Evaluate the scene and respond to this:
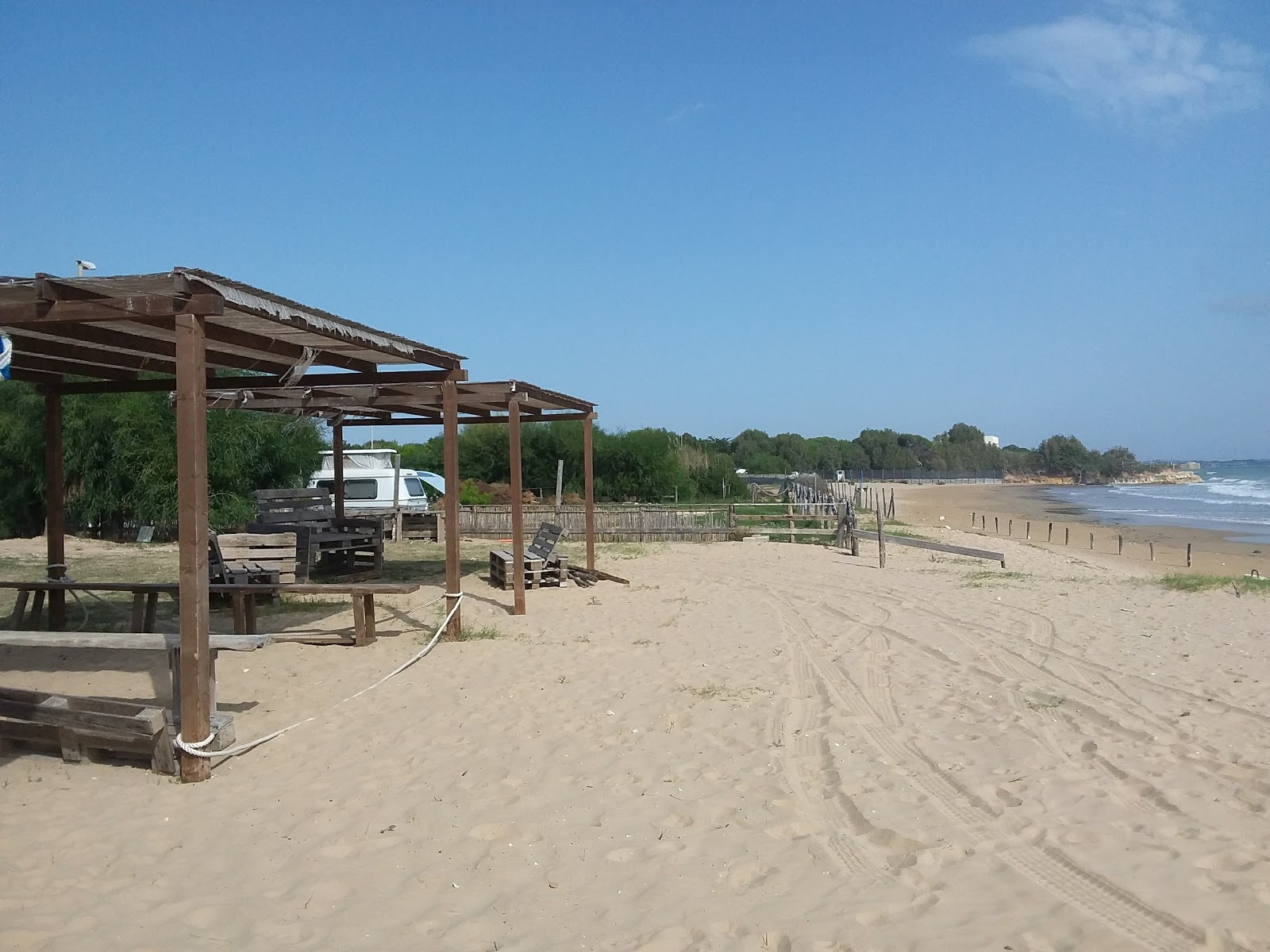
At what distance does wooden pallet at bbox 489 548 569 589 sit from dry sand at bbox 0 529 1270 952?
3.60 metres

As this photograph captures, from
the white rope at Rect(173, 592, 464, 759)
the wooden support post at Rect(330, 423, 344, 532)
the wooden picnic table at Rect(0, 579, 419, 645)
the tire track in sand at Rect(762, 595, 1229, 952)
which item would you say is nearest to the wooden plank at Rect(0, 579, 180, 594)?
the wooden picnic table at Rect(0, 579, 419, 645)

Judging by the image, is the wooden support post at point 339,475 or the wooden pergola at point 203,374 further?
the wooden support post at point 339,475

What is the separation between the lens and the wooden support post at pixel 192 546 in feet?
16.6

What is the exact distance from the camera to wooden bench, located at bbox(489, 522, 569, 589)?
482 inches

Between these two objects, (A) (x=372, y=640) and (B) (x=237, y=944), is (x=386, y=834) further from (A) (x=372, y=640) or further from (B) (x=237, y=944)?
(A) (x=372, y=640)

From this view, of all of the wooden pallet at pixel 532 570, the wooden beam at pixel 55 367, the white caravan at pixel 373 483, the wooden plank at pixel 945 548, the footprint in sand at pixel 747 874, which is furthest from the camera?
the white caravan at pixel 373 483

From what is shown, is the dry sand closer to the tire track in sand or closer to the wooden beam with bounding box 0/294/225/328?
the tire track in sand

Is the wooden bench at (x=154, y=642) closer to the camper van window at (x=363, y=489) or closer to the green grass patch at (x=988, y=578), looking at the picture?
the green grass patch at (x=988, y=578)

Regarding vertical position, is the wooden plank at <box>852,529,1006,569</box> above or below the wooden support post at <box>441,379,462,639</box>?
below

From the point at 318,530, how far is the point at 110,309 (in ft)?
26.9

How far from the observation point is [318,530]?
13.1m

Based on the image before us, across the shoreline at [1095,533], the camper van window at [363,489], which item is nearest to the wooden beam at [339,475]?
the camper van window at [363,489]

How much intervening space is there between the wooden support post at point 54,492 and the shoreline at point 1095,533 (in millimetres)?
20123

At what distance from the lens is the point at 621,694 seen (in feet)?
22.1
